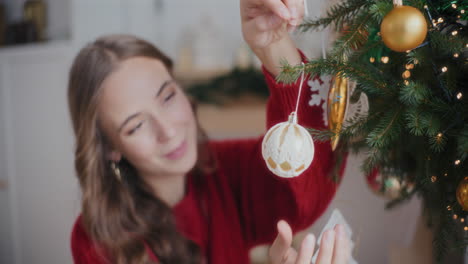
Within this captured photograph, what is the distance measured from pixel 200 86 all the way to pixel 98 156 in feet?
4.55

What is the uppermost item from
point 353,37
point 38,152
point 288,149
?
point 353,37

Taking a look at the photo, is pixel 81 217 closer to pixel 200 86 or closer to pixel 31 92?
pixel 200 86

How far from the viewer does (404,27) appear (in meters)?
0.37

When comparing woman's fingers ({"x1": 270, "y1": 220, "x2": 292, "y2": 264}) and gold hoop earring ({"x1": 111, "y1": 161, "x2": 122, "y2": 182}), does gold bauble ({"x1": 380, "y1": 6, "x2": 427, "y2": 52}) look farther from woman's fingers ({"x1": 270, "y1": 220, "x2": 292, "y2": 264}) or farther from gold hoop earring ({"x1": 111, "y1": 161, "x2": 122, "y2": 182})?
gold hoop earring ({"x1": 111, "y1": 161, "x2": 122, "y2": 182})

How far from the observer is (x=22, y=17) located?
8.82 feet

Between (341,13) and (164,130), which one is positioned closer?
(341,13)

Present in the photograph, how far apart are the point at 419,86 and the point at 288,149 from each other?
0.17 meters

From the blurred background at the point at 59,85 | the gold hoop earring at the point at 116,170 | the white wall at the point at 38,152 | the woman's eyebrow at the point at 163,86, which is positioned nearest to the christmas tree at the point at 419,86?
the woman's eyebrow at the point at 163,86

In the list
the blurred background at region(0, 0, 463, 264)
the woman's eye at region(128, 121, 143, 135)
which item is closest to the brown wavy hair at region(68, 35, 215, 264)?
the woman's eye at region(128, 121, 143, 135)

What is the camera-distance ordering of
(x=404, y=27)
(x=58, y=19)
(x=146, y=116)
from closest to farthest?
(x=404, y=27)
(x=146, y=116)
(x=58, y=19)

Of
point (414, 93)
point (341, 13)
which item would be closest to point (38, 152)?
point (341, 13)

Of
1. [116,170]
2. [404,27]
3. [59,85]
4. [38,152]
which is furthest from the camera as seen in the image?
[38,152]

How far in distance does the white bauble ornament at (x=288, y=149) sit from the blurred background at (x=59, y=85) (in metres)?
1.83

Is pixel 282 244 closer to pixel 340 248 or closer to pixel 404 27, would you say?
pixel 340 248
